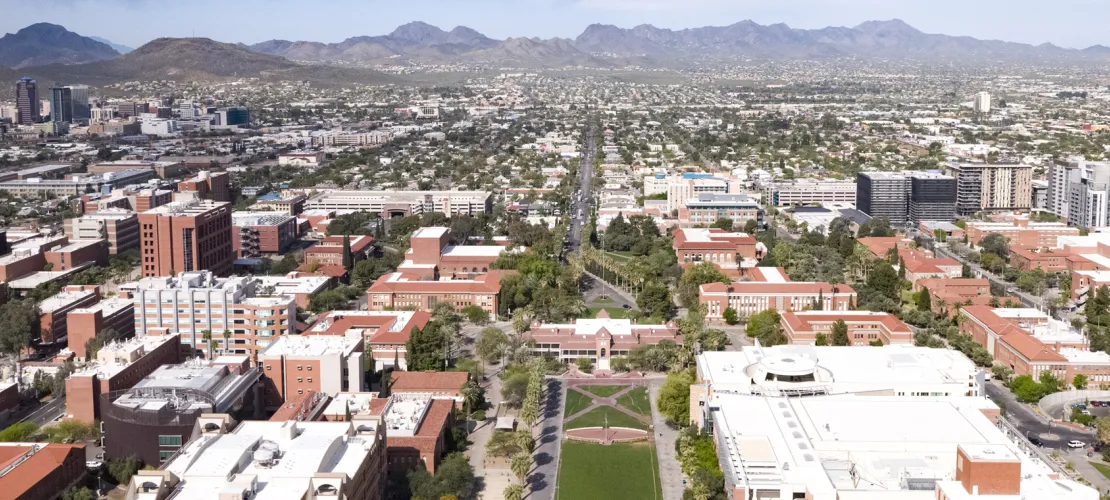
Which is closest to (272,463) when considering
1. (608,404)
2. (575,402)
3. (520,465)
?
(520,465)

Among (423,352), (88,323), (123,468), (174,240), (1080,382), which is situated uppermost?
(174,240)

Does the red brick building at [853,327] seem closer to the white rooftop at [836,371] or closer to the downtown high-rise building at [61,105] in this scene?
the white rooftop at [836,371]

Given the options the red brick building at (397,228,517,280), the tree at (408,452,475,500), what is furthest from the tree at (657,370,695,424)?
the red brick building at (397,228,517,280)

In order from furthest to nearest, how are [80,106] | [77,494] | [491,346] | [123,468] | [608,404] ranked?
[80,106] < [491,346] < [608,404] < [123,468] < [77,494]

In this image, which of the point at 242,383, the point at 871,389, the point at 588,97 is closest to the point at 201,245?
the point at 242,383

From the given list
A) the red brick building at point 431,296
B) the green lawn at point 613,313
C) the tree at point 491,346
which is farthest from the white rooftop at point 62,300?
the green lawn at point 613,313

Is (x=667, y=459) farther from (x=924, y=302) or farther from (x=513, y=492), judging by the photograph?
(x=924, y=302)

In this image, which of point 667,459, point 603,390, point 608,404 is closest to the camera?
point 667,459
